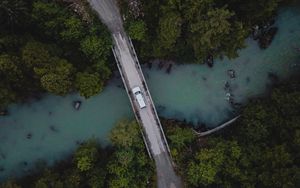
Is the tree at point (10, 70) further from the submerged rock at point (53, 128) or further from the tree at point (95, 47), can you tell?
the submerged rock at point (53, 128)

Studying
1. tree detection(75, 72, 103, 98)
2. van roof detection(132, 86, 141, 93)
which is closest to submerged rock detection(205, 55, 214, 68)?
van roof detection(132, 86, 141, 93)

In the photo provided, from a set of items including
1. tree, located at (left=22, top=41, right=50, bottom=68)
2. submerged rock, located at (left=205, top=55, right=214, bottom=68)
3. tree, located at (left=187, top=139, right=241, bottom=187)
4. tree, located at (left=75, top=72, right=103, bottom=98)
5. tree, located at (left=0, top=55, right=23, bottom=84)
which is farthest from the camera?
submerged rock, located at (left=205, top=55, right=214, bottom=68)

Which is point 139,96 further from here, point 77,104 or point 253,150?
point 253,150

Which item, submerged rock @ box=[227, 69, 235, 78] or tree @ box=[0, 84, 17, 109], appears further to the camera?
submerged rock @ box=[227, 69, 235, 78]

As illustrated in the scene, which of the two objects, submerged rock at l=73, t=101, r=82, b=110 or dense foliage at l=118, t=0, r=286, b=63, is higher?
dense foliage at l=118, t=0, r=286, b=63

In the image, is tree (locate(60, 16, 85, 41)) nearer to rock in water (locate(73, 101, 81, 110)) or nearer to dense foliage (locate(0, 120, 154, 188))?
rock in water (locate(73, 101, 81, 110))

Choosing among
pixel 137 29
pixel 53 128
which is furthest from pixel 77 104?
pixel 137 29

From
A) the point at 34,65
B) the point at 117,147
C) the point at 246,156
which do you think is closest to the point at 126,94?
the point at 117,147

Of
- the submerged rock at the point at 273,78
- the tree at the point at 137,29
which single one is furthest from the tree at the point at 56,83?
the submerged rock at the point at 273,78
